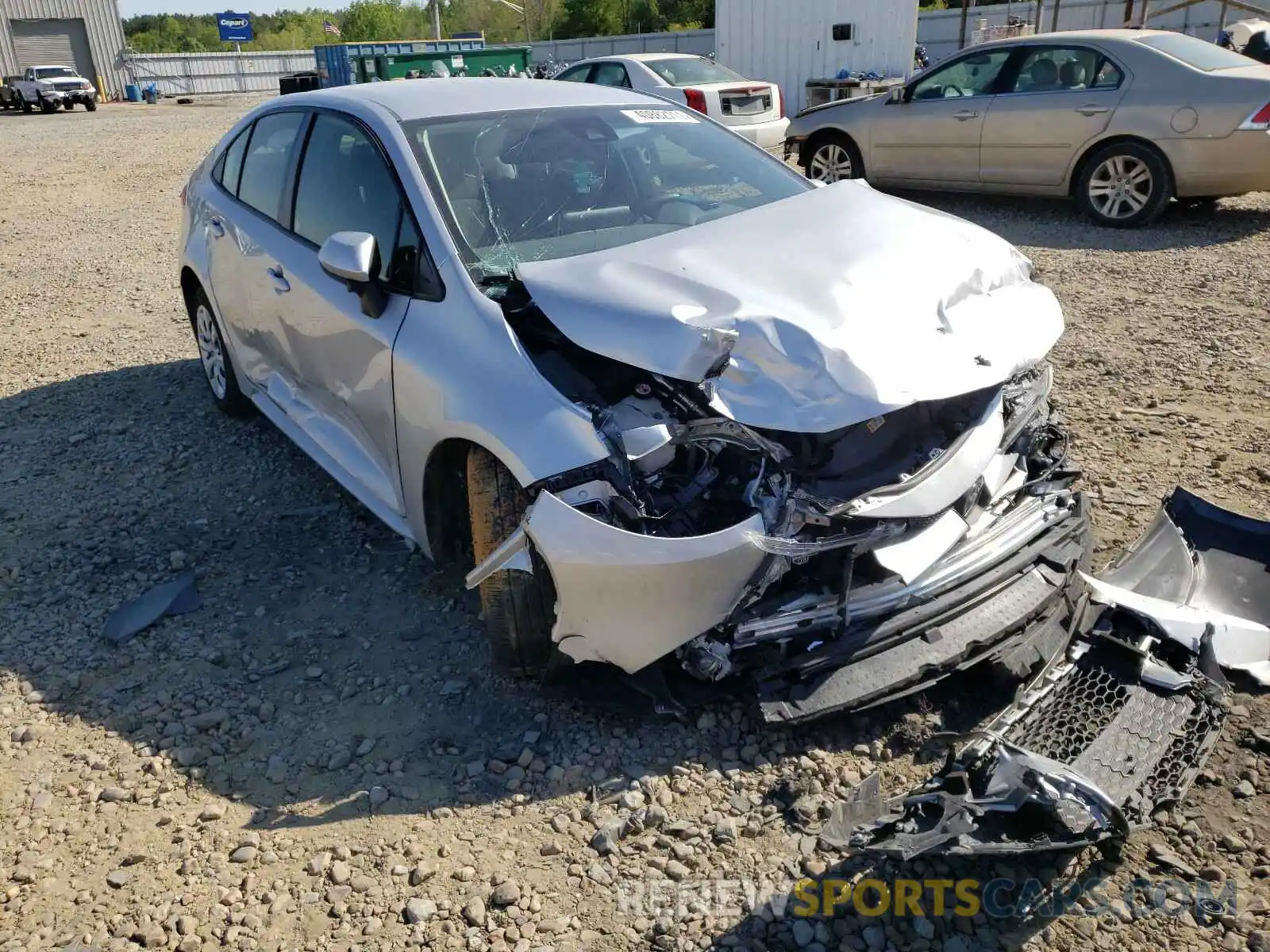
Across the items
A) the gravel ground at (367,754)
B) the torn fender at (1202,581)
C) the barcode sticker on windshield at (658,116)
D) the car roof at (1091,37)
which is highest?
the barcode sticker on windshield at (658,116)

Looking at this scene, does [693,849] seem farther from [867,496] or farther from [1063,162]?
[1063,162]

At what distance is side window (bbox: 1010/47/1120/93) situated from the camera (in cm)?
870

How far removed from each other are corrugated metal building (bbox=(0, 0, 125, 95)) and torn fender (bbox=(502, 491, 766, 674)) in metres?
52.0

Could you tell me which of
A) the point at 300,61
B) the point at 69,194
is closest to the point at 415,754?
the point at 69,194

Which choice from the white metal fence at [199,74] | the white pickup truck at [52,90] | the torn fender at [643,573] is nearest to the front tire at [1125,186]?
the torn fender at [643,573]

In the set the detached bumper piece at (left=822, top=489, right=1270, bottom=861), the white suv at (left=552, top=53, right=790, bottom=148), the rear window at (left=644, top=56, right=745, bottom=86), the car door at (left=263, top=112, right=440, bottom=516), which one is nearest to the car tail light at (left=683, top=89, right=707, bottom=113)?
the white suv at (left=552, top=53, right=790, bottom=148)

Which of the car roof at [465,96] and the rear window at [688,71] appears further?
the rear window at [688,71]

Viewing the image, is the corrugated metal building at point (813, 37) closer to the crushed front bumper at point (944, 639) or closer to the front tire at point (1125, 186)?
the front tire at point (1125, 186)

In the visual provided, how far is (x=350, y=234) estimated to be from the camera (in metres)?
3.41

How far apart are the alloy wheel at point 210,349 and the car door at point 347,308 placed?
1.13m

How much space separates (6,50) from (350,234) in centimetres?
5200

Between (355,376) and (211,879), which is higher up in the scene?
(355,376)

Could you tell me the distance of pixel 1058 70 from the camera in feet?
29.2

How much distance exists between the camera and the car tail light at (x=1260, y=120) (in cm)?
784
